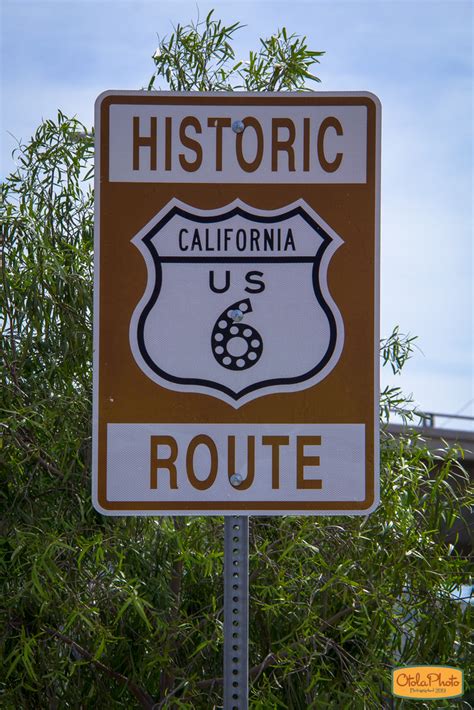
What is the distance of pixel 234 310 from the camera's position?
1.71 m

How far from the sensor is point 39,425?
2.98 metres

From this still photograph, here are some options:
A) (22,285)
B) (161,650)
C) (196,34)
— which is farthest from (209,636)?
(196,34)

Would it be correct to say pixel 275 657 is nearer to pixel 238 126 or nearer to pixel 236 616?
pixel 236 616

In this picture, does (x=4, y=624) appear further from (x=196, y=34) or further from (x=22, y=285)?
(x=196, y=34)

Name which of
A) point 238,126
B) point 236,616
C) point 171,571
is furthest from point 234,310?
point 171,571

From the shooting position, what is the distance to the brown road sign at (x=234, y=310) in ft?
5.55

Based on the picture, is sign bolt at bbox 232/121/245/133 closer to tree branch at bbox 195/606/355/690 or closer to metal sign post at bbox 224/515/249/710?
metal sign post at bbox 224/515/249/710

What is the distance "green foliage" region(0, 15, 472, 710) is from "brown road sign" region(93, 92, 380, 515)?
1.31 metres

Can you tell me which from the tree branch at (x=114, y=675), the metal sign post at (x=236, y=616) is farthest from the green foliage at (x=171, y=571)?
the metal sign post at (x=236, y=616)

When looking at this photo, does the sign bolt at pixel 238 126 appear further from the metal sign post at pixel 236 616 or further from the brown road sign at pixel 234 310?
the metal sign post at pixel 236 616

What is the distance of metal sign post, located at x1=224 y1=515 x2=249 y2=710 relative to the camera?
166cm

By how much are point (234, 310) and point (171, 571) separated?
1.72m

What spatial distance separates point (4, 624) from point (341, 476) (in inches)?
70.9

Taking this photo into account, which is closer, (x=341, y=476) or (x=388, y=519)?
(x=341, y=476)
